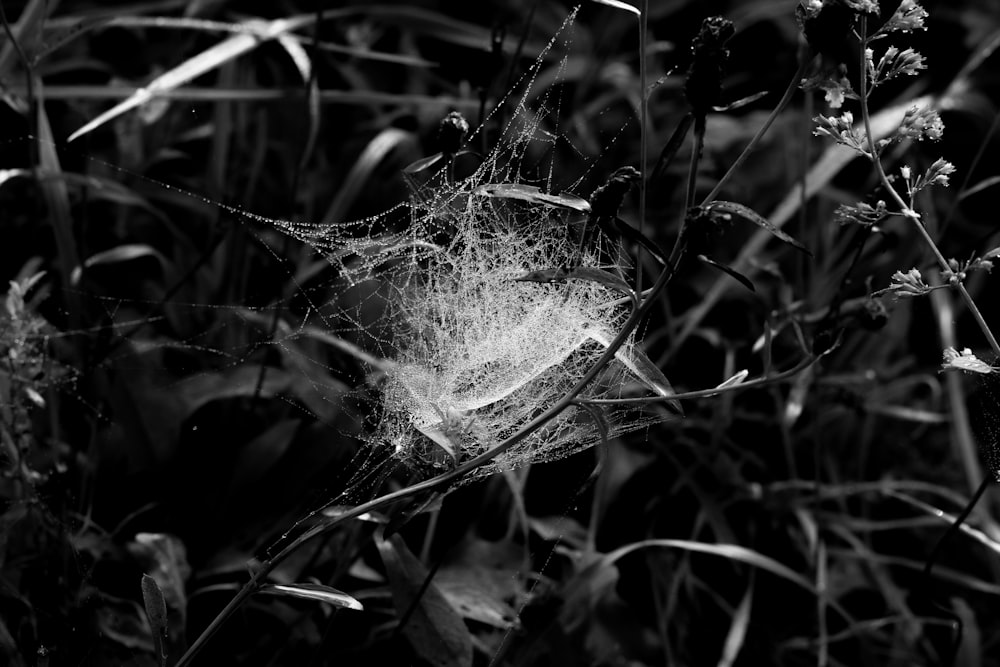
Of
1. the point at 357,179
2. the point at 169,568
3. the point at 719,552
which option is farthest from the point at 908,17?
the point at 357,179

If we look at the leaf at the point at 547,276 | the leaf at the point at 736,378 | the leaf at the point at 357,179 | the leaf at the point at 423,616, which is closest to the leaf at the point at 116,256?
the leaf at the point at 357,179

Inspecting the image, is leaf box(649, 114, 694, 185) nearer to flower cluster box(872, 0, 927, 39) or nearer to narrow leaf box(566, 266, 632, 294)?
narrow leaf box(566, 266, 632, 294)

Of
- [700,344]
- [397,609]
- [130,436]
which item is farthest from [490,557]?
[700,344]

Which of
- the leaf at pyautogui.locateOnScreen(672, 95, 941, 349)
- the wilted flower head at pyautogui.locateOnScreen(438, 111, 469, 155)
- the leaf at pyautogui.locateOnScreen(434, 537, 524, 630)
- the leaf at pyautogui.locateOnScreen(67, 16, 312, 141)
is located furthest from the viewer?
the leaf at pyautogui.locateOnScreen(672, 95, 941, 349)

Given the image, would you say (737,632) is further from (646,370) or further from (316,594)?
(316,594)

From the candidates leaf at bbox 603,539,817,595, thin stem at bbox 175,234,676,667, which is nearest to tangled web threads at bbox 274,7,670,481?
thin stem at bbox 175,234,676,667

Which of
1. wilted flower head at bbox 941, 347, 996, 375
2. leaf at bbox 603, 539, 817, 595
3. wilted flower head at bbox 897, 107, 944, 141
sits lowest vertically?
leaf at bbox 603, 539, 817, 595

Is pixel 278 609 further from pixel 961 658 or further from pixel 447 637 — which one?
pixel 961 658
